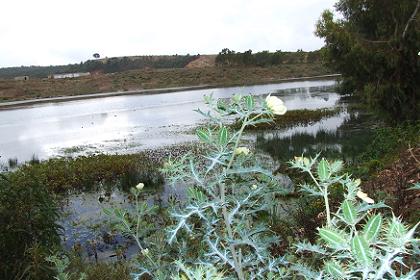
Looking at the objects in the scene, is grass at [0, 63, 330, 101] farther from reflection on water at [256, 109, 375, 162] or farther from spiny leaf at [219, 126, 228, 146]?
spiny leaf at [219, 126, 228, 146]

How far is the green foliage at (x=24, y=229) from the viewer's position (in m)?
3.63

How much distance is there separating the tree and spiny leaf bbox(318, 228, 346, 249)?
13.0m

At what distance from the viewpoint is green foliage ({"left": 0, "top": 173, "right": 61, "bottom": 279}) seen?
363cm

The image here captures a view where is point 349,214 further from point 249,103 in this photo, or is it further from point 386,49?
point 386,49

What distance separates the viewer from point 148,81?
73.4 metres

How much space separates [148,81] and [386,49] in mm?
62633

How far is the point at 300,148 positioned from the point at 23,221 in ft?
34.6

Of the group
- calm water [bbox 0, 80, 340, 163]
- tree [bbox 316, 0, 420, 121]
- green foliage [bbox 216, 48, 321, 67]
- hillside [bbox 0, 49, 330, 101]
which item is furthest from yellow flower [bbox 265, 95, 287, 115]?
green foliage [bbox 216, 48, 321, 67]

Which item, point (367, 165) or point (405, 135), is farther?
point (405, 135)

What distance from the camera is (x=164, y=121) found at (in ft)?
90.3

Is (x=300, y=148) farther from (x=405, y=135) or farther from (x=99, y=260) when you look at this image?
(x=99, y=260)

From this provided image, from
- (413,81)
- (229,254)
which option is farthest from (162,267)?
(413,81)

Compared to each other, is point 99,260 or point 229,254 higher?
point 229,254

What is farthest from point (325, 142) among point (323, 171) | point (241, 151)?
point (323, 171)
